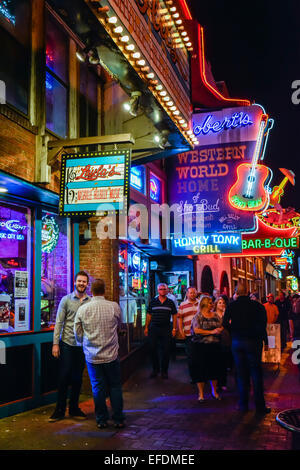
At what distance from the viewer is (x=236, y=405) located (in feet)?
24.8

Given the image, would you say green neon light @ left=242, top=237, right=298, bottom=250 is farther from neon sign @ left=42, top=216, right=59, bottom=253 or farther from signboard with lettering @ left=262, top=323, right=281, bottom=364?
neon sign @ left=42, top=216, right=59, bottom=253

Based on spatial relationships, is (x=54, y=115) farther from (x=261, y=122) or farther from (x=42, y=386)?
(x=261, y=122)

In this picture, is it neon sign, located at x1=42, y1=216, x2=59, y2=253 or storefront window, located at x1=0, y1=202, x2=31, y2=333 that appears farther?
neon sign, located at x1=42, y1=216, x2=59, y2=253

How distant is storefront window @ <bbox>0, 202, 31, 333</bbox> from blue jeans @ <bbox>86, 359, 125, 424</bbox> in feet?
5.21

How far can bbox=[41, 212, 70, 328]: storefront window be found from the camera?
8094 mm

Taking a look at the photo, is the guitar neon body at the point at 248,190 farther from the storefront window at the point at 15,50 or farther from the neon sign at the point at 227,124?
the storefront window at the point at 15,50

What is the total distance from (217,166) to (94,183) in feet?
21.4

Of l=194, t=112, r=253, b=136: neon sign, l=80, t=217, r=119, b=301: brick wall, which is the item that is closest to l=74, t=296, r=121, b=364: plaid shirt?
l=80, t=217, r=119, b=301: brick wall

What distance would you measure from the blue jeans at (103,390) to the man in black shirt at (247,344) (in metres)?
2.06

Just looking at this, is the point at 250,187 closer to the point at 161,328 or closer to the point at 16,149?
the point at 161,328

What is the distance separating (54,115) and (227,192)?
5.73 metres

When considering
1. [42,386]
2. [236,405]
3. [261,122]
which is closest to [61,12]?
[42,386]

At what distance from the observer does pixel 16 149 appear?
6977 millimetres
